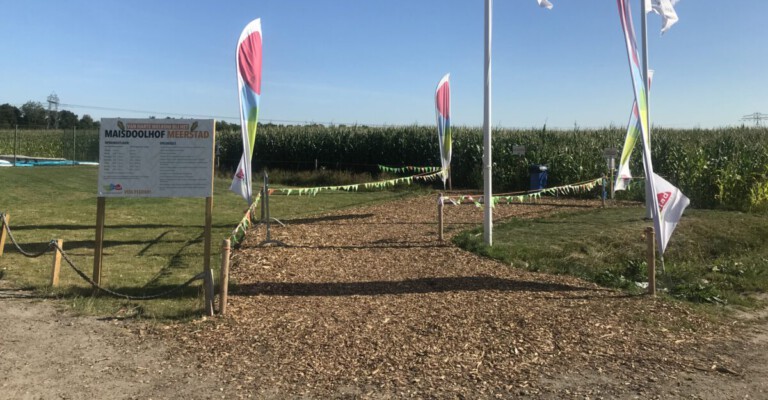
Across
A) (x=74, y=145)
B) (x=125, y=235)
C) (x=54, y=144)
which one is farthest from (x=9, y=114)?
(x=125, y=235)

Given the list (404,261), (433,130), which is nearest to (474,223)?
Result: (404,261)

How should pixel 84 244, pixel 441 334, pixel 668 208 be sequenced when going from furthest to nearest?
pixel 84 244 → pixel 668 208 → pixel 441 334

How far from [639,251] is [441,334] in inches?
225

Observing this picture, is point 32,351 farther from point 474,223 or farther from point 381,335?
point 474,223

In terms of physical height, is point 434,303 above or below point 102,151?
below

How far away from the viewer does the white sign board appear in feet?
20.9

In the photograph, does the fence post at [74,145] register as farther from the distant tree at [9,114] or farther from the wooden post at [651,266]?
the distant tree at [9,114]

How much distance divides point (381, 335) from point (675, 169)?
17.4 metres

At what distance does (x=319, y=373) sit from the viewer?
434 centimetres

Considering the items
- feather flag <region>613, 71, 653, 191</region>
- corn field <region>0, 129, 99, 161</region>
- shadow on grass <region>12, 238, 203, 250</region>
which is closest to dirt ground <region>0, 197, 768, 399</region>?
shadow on grass <region>12, 238, 203, 250</region>

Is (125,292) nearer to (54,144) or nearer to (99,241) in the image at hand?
(99,241)

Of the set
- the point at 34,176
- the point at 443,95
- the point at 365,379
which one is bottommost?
the point at 365,379

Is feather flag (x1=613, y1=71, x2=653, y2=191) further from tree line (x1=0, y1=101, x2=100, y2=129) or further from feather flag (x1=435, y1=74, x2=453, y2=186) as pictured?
tree line (x1=0, y1=101, x2=100, y2=129)

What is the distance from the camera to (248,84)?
27.1ft
